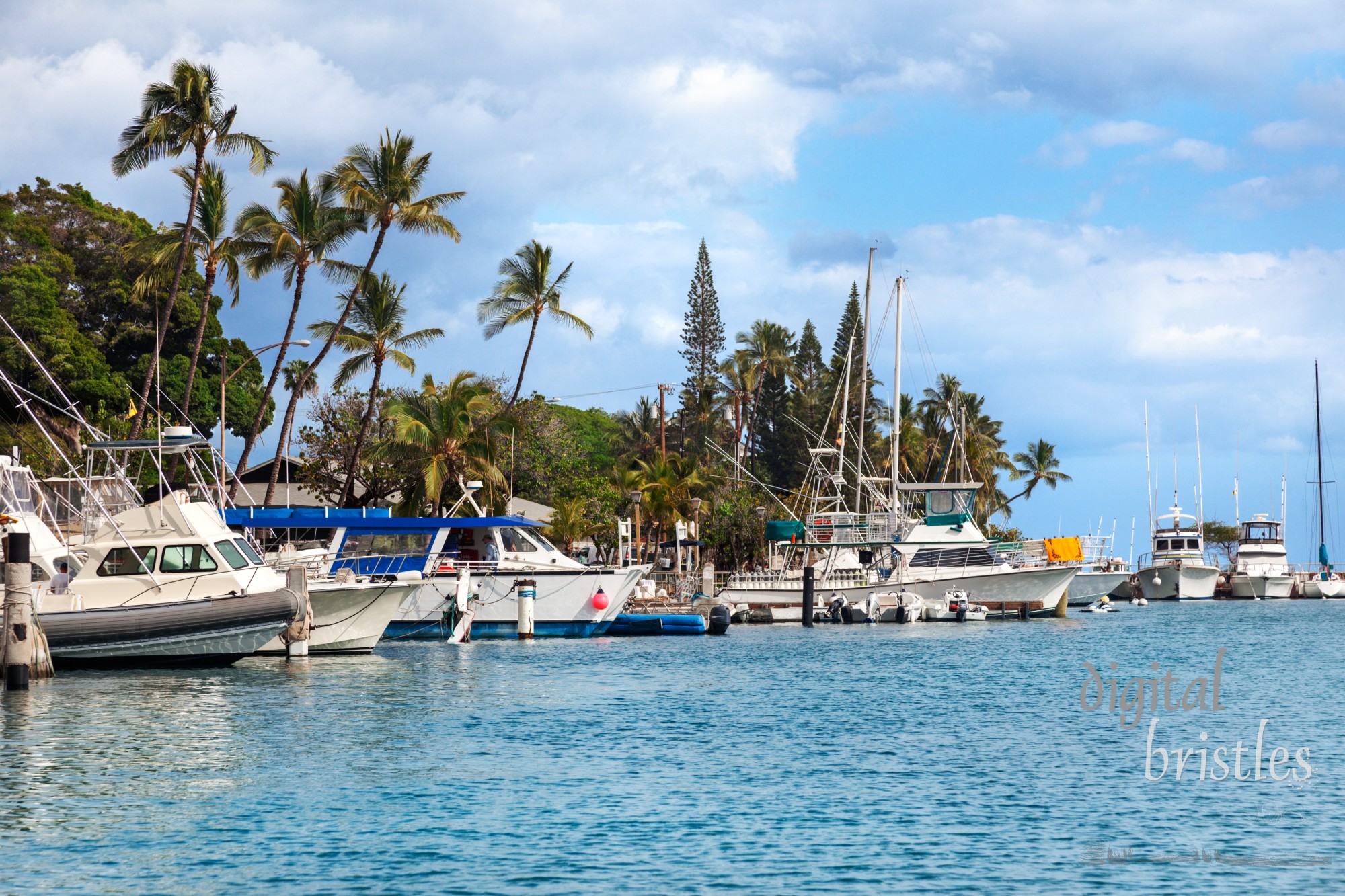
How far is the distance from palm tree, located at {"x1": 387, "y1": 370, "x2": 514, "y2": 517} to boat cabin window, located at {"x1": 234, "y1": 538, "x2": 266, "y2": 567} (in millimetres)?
20944

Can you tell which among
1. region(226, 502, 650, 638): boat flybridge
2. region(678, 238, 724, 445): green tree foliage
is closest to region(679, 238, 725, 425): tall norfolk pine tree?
region(678, 238, 724, 445): green tree foliage

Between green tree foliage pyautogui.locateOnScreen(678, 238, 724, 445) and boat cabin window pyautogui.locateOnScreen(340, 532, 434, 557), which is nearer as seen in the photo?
boat cabin window pyautogui.locateOnScreen(340, 532, 434, 557)

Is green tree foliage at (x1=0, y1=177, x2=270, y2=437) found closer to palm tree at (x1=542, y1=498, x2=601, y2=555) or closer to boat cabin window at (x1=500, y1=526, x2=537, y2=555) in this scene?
palm tree at (x1=542, y1=498, x2=601, y2=555)

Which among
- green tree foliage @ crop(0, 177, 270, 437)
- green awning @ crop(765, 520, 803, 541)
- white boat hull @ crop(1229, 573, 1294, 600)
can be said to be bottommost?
white boat hull @ crop(1229, 573, 1294, 600)

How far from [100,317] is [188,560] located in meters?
37.1

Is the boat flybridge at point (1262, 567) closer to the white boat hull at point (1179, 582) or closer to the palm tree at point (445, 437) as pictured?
the white boat hull at point (1179, 582)

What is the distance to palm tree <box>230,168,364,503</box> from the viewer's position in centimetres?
4788

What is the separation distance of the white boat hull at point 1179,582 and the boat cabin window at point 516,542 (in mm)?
60016

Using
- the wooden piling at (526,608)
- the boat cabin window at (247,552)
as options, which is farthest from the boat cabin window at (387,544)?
the boat cabin window at (247,552)

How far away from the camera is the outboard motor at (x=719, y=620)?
4478 cm

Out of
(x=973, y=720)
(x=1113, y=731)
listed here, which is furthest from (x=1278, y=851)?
(x=973, y=720)

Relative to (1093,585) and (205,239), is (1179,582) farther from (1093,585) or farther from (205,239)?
(205,239)

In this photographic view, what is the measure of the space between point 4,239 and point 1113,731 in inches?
1968

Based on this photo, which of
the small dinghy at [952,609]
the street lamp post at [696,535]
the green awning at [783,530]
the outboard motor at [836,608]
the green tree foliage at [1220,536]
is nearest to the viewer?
the outboard motor at [836,608]
